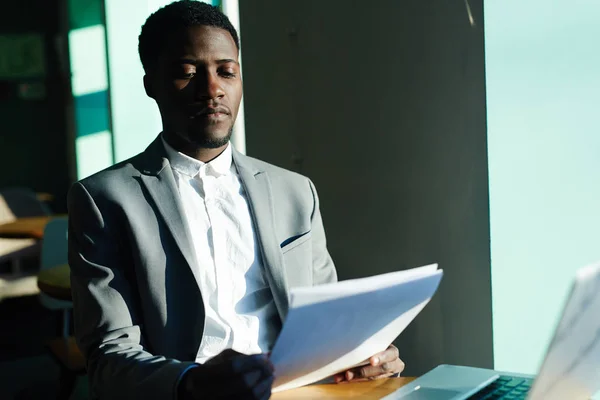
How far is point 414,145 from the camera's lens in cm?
204

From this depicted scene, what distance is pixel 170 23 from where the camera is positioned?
1.46 metres

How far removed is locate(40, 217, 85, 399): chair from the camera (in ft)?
9.37

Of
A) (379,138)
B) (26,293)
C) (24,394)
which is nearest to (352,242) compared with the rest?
(379,138)

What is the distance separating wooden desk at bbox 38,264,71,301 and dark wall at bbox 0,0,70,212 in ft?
17.5

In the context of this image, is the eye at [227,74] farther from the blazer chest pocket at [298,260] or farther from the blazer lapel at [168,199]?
the blazer chest pocket at [298,260]

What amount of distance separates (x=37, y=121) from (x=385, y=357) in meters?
7.67

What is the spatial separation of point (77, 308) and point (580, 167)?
1.24 metres

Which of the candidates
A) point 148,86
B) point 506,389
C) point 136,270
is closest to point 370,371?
point 506,389

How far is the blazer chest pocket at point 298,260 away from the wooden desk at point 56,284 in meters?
1.54

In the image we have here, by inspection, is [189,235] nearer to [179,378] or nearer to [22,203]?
[179,378]

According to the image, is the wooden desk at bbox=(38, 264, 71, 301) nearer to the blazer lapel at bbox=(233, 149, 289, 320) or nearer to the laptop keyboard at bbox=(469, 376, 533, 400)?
the blazer lapel at bbox=(233, 149, 289, 320)

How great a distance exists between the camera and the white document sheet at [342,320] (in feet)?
2.85

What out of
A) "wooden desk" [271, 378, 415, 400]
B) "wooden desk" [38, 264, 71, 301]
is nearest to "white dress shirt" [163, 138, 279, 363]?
"wooden desk" [271, 378, 415, 400]

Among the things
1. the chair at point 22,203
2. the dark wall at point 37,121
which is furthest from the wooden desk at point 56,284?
the dark wall at point 37,121
